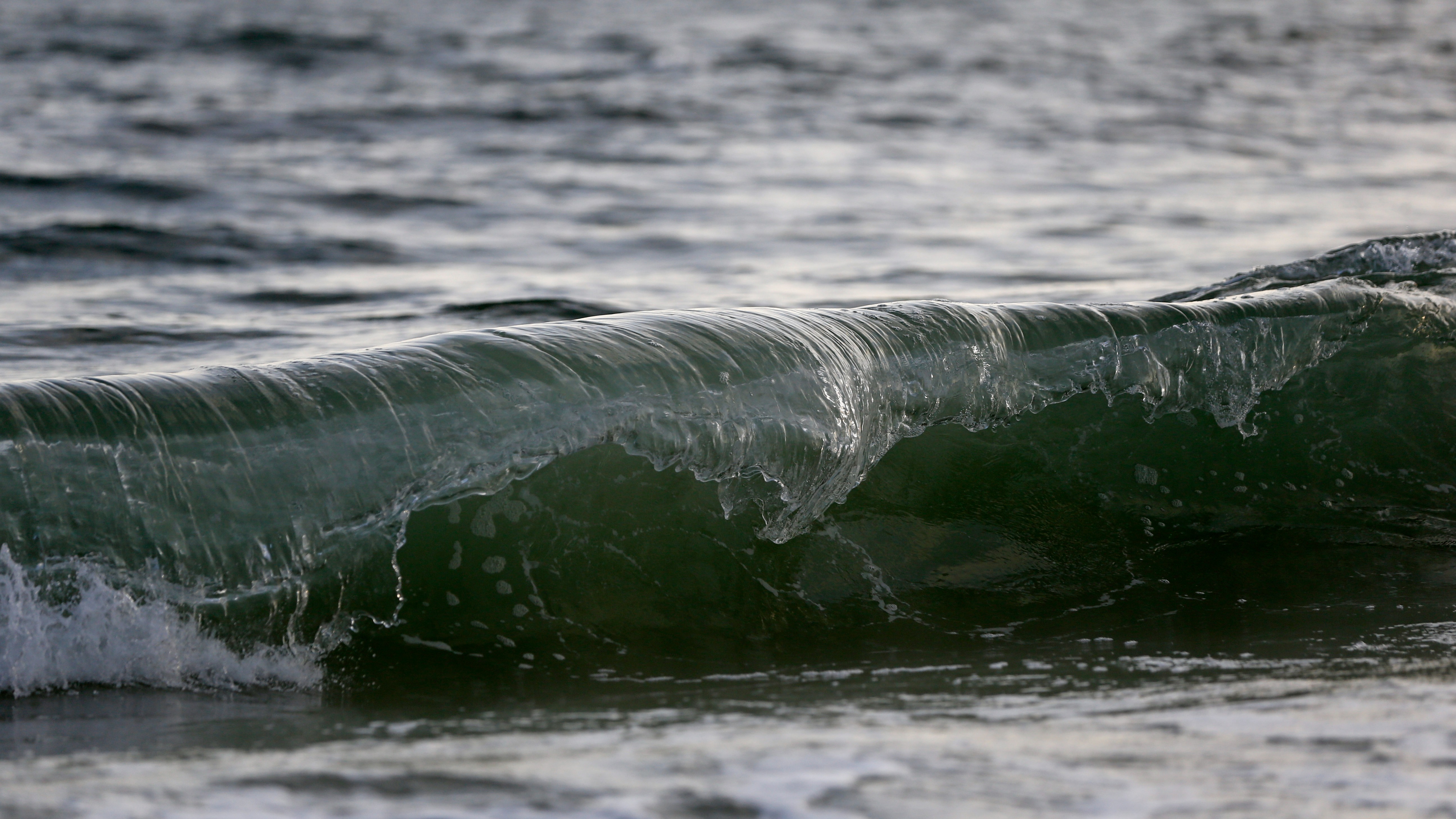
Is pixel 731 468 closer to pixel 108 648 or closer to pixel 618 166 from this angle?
pixel 108 648

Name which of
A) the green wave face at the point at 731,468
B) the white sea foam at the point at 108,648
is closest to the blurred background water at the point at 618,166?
the green wave face at the point at 731,468

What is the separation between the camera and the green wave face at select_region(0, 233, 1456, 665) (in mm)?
2891

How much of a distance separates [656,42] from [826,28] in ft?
11.8

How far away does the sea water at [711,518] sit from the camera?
6.74 ft

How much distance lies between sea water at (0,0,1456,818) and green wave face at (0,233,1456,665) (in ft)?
0.04

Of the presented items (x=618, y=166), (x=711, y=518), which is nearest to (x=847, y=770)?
(x=711, y=518)

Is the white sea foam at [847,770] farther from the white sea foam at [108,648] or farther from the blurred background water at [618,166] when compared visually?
the blurred background water at [618,166]

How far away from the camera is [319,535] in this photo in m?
2.92

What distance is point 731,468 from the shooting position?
131 inches

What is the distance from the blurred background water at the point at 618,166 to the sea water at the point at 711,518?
82mm

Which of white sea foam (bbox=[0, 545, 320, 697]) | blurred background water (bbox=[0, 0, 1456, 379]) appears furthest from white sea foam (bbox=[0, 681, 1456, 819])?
blurred background water (bbox=[0, 0, 1456, 379])

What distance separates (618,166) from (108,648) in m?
8.08

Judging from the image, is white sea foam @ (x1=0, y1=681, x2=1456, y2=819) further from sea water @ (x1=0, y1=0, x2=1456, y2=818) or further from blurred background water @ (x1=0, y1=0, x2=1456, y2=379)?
blurred background water @ (x1=0, y1=0, x2=1456, y2=379)

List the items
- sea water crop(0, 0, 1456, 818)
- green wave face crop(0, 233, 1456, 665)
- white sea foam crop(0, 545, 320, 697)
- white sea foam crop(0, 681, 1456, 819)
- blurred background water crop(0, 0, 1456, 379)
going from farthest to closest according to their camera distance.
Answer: blurred background water crop(0, 0, 1456, 379), green wave face crop(0, 233, 1456, 665), white sea foam crop(0, 545, 320, 697), sea water crop(0, 0, 1456, 818), white sea foam crop(0, 681, 1456, 819)
